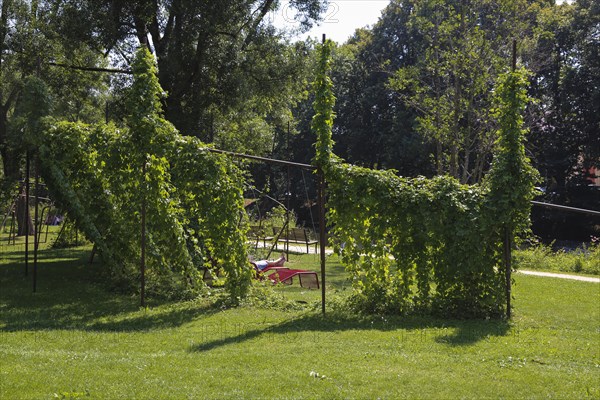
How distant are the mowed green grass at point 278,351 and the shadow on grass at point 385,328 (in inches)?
0.7

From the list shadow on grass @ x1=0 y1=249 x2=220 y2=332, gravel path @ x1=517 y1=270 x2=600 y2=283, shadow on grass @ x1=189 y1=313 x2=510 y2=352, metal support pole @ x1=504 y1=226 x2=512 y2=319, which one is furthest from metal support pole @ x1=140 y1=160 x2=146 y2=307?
gravel path @ x1=517 y1=270 x2=600 y2=283

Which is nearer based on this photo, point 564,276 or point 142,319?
point 142,319

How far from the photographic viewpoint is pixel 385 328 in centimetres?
894

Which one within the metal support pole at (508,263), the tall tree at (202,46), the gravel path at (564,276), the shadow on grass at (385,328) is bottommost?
the shadow on grass at (385,328)

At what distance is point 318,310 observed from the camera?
10.4 meters

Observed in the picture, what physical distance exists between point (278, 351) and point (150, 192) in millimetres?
5115

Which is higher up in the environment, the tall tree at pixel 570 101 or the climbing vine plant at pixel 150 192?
the tall tree at pixel 570 101

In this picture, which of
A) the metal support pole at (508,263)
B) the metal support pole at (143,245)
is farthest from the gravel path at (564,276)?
the metal support pole at (143,245)

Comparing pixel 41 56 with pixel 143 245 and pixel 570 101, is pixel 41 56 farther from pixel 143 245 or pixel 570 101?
pixel 570 101

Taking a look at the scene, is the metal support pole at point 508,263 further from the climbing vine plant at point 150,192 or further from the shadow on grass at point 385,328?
the climbing vine plant at point 150,192

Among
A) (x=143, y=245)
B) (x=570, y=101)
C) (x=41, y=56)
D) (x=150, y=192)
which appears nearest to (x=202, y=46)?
(x=41, y=56)

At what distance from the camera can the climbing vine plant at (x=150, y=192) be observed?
1109cm

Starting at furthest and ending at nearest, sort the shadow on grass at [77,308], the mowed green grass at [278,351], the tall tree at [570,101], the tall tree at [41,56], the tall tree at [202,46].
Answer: the tall tree at [570,101], the tall tree at [41,56], the tall tree at [202,46], the shadow on grass at [77,308], the mowed green grass at [278,351]

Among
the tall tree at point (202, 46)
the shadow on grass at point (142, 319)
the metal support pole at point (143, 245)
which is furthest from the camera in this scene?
the tall tree at point (202, 46)
